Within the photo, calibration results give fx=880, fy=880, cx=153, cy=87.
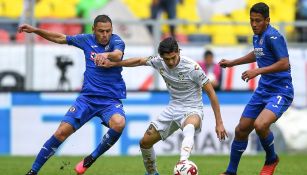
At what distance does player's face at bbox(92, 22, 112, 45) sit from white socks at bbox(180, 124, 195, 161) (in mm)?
1831

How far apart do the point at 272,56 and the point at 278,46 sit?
0.67 ft

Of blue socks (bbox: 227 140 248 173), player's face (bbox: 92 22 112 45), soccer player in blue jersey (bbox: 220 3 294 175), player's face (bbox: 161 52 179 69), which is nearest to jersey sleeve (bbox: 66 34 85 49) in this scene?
player's face (bbox: 92 22 112 45)

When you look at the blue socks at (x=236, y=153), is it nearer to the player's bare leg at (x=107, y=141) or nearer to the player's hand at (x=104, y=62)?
the player's bare leg at (x=107, y=141)

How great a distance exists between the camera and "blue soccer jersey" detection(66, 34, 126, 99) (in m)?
11.9

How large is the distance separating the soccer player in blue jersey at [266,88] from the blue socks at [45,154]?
92.6 inches

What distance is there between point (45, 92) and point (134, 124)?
75.6 inches

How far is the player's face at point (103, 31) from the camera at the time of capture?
11.8m

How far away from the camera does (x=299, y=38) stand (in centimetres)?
1970

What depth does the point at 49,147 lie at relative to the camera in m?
11.5

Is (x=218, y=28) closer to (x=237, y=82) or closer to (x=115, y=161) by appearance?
(x=237, y=82)

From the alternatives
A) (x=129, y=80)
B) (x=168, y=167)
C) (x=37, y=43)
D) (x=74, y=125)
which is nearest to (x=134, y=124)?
(x=129, y=80)

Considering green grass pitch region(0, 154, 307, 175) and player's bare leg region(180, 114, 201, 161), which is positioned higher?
player's bare leg region(180, 114, 201, 161)

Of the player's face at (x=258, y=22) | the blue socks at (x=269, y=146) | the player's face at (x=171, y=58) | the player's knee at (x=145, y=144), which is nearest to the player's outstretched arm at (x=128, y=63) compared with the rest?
the player's face at (x=171, y=58)

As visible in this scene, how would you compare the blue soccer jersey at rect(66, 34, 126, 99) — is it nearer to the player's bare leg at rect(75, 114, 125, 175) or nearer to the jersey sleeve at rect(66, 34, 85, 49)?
the jersey sleeve at rect(66, 34, 85, 49)
